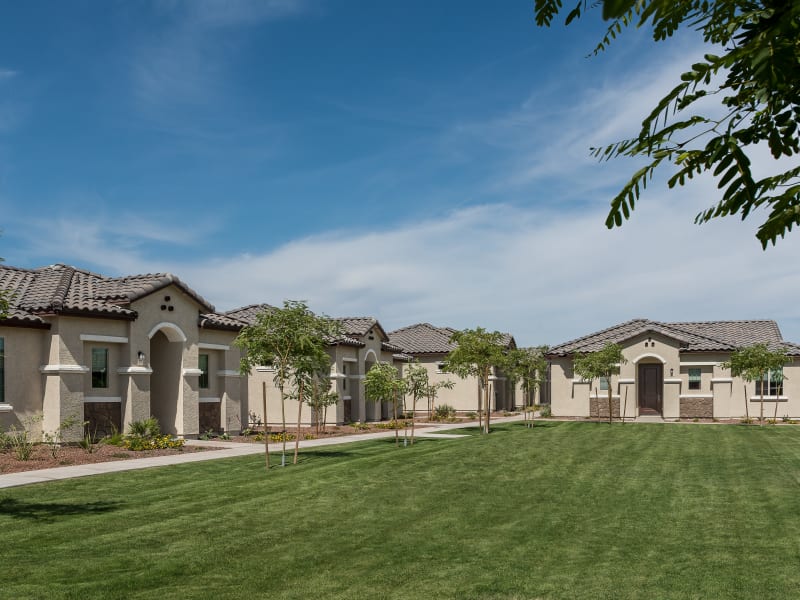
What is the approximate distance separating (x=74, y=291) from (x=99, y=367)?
290 cm

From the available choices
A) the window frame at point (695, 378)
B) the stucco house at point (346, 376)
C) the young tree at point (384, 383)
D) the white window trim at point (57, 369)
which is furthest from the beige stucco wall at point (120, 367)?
the window frame at point (695, 378)

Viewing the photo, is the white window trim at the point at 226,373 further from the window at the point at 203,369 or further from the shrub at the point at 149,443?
the shrub at the point at 149,443

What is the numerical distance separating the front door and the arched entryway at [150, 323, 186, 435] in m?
26.4

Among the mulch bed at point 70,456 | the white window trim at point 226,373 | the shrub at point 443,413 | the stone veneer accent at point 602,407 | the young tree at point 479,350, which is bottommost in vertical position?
the shrub at point 443,413

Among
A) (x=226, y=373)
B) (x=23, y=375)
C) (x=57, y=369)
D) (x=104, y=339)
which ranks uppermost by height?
(x=104, y=339)

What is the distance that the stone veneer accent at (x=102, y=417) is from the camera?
2319 cm

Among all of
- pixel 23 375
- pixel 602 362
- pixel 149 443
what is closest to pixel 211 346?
pixel 149 443

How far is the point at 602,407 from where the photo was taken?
4181 cm

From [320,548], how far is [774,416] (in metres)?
36.4

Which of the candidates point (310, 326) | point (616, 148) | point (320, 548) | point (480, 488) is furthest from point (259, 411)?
point (616, 148)

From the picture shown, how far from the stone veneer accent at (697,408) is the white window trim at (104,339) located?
29882 mm

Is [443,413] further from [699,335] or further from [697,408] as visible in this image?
[699,335]

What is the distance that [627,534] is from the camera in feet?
36.3

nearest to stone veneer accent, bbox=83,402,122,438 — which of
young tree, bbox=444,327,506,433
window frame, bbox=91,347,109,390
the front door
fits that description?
window frame, bbox=91,347,109,390
